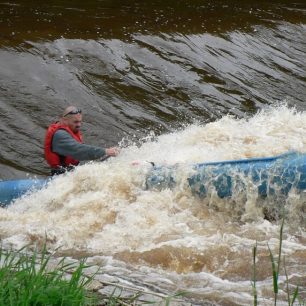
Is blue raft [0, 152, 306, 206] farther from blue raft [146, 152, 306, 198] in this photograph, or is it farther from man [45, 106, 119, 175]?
man [45, 106, 119, 175]

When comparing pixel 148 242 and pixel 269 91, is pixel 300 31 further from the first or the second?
pixel 148 242

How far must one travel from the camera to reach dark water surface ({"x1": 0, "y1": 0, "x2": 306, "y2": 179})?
29.1 feet

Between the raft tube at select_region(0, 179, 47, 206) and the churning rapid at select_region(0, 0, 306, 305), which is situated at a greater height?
the churning rapid at select_region(0, 0, 306, 305)

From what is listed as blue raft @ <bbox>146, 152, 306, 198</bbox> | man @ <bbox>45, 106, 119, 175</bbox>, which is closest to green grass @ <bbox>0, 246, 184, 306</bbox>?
blue raft @ <bbox>146, 152, 306, 198</bbox>

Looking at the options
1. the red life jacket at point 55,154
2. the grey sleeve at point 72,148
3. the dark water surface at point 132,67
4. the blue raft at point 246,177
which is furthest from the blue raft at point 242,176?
the dark water surface at point 132,67

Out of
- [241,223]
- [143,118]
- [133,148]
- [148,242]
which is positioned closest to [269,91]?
[143,118]

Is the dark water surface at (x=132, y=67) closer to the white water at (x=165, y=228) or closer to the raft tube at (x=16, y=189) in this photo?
the raft tube at (x=16, y=189)

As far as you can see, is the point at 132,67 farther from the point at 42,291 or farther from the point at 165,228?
the point at 42,291

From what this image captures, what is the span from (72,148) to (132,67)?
4.16 metres

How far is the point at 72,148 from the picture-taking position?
255 inches

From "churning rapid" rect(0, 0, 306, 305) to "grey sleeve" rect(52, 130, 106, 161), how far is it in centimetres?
16

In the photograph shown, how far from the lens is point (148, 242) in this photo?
501 cm

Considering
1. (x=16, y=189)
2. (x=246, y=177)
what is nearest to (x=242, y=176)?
(x=246, y=177)

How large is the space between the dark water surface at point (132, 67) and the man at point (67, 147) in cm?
95
